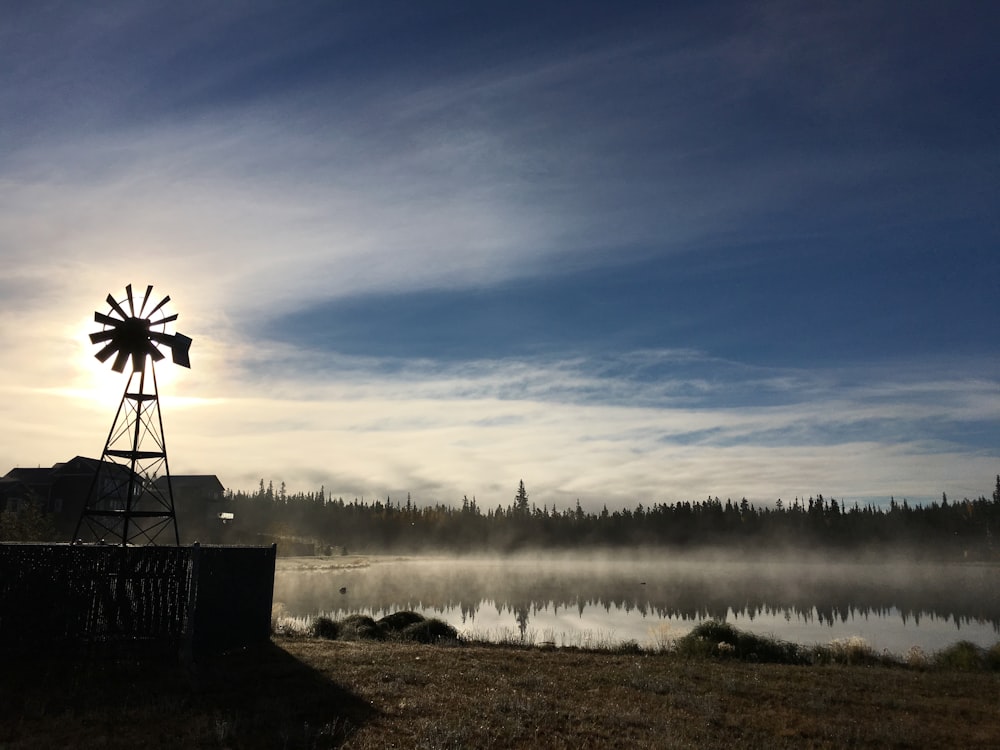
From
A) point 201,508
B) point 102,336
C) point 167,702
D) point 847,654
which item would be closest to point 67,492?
point 201,508

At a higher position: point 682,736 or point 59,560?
point 59,560

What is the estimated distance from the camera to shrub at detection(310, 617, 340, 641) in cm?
2441

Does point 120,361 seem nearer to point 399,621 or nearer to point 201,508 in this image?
point 399,621

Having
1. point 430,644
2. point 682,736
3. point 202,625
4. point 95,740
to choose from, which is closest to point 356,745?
point 95,740

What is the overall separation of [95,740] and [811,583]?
74.3m

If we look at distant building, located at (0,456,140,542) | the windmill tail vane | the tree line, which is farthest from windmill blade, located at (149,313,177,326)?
the tree line

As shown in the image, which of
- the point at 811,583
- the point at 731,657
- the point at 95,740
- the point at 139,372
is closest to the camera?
the point at 95,740

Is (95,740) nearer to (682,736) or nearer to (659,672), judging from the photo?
(682,736)

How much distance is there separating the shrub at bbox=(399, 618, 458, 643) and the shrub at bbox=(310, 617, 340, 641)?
2345mm

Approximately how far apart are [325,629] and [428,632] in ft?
12.0

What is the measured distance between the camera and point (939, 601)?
179 ft

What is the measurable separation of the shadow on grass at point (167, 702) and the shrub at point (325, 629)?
6.93 metres

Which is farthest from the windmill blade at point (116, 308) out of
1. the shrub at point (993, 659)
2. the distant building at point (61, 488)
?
the distant building at point (61, 488)

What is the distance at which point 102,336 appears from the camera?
2820cm
